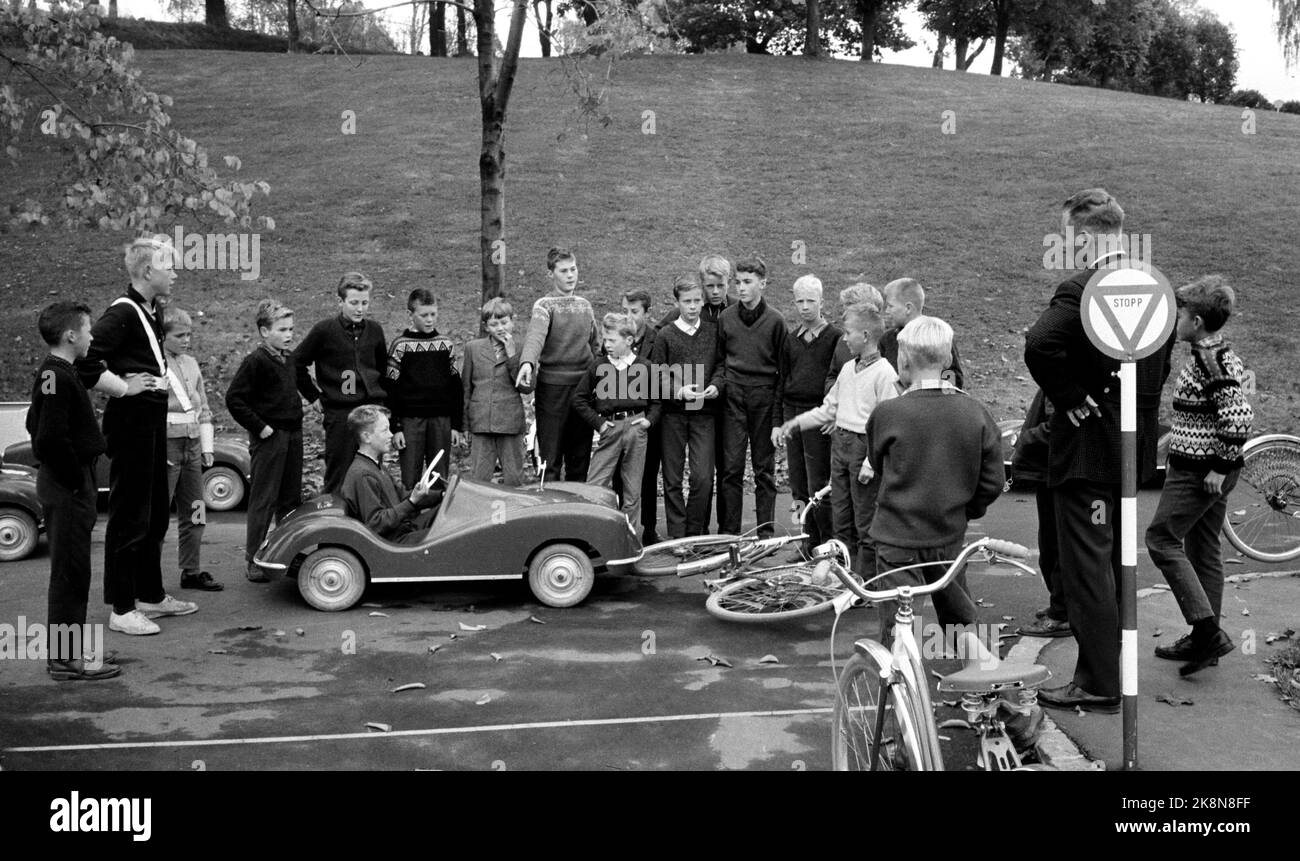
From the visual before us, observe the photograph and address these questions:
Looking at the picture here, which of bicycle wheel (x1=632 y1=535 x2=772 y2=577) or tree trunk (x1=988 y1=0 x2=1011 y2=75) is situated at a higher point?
tree trunk (x1=988 y1=0 x2=1011 y2=75)

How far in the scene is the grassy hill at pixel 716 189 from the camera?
69.6 feet

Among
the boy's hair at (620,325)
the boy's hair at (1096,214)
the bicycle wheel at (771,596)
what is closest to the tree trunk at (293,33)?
the boy's hair at (620,325)

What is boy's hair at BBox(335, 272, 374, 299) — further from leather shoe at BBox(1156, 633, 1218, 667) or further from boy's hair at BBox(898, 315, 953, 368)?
leather shoe at BBox(1156, 633, 1218, 667)

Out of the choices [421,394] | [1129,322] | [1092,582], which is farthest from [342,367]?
[1129,322]

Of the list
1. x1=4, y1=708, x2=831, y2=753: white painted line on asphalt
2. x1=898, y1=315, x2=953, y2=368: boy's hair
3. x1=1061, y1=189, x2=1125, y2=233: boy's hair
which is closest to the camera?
x1=898, y1=315, x2=953, y2=368: boy's hair

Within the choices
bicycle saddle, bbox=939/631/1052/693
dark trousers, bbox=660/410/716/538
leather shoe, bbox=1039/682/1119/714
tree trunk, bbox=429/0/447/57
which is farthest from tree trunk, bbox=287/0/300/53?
bicycle saddle, bbox=939/631/1052/693

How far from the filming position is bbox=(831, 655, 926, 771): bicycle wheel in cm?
388

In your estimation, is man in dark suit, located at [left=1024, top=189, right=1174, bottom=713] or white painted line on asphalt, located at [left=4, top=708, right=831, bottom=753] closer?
white painted line on asphalt, located at [left=4, top=708, right=831, bottom=753]

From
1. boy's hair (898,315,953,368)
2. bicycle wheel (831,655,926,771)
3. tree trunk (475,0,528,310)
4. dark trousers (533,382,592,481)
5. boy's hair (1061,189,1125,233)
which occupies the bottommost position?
bicycle wheel (831,655,926,771)

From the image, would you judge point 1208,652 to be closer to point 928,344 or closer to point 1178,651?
point 1178,651

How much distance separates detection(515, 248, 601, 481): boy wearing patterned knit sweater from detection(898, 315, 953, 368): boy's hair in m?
4.84

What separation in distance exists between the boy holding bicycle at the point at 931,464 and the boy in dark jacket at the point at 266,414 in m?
5.13

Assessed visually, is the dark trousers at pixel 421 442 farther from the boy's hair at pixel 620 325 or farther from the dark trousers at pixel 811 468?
the dark trousers at pixel 811 468

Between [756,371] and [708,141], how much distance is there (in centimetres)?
2417
